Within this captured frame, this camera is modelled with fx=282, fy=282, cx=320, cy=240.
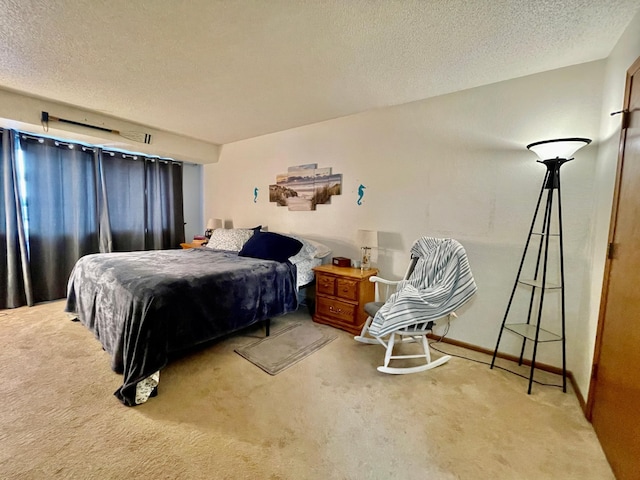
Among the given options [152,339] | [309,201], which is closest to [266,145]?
[309,201]

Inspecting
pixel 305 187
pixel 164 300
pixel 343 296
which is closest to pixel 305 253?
pixel 343 296

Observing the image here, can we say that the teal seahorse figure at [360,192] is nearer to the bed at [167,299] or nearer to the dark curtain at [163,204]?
the bed at [167,299]

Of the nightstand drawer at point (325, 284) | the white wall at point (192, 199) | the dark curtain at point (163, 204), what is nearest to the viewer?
the nightstand drawer at point (325, 284)

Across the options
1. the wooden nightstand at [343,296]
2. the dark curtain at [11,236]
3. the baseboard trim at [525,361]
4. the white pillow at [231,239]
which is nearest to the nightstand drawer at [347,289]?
the wooden nightstand at [343,296]

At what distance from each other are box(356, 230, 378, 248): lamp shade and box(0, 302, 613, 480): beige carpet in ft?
3.78

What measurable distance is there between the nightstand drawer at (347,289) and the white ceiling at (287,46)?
1849mm

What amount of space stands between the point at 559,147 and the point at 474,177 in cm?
69

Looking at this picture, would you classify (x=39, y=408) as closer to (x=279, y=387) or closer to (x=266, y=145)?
(x=279, y=387)

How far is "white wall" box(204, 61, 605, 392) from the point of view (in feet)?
7.08

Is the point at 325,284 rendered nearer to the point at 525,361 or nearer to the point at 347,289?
the point at 347,289

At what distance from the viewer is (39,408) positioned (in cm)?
175

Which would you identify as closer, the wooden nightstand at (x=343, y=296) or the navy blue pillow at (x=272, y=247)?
the wooden nightstand at (x=343, y=296)

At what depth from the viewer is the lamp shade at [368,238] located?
2977 millimetres

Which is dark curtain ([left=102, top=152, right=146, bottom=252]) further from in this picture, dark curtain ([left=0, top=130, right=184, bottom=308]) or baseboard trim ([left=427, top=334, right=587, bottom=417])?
baseboard trim ([left=427, top=334, right=587, bottom=417])
